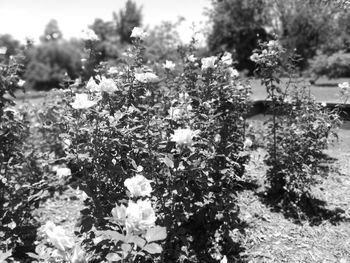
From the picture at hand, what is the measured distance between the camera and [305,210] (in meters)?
3.49

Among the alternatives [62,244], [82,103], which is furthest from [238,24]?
[62,244]

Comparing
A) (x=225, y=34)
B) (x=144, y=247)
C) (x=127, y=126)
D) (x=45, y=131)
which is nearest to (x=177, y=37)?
(x=225, y=34)

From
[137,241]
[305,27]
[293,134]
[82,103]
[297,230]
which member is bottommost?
[297,230]

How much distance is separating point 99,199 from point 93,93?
0.73 metres

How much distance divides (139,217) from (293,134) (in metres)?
2.27

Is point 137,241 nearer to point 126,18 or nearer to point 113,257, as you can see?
point 113,257

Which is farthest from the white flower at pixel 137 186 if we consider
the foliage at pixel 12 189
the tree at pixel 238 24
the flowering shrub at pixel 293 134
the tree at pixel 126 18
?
the tree at pixel 126 18

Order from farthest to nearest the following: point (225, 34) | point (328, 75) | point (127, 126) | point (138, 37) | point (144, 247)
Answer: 1. point (225, 34)
2. point (328, 75)
3. point (138, 37)
4. point (127, 126)
5. point (144, 247)

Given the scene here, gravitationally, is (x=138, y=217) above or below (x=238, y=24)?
below

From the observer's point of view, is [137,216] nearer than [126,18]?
Yes

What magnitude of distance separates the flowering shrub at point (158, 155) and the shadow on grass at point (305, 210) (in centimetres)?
53

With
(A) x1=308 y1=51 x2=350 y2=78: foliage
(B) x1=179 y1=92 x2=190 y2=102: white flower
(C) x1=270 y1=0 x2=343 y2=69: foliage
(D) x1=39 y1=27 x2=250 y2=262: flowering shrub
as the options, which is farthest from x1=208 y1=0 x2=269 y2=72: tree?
(B) x1=179 y1=92 x2=190 y2=102: white flower

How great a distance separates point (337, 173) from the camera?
411 centimetres

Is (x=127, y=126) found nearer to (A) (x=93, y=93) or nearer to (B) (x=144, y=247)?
(A) (x=93, y=93)
